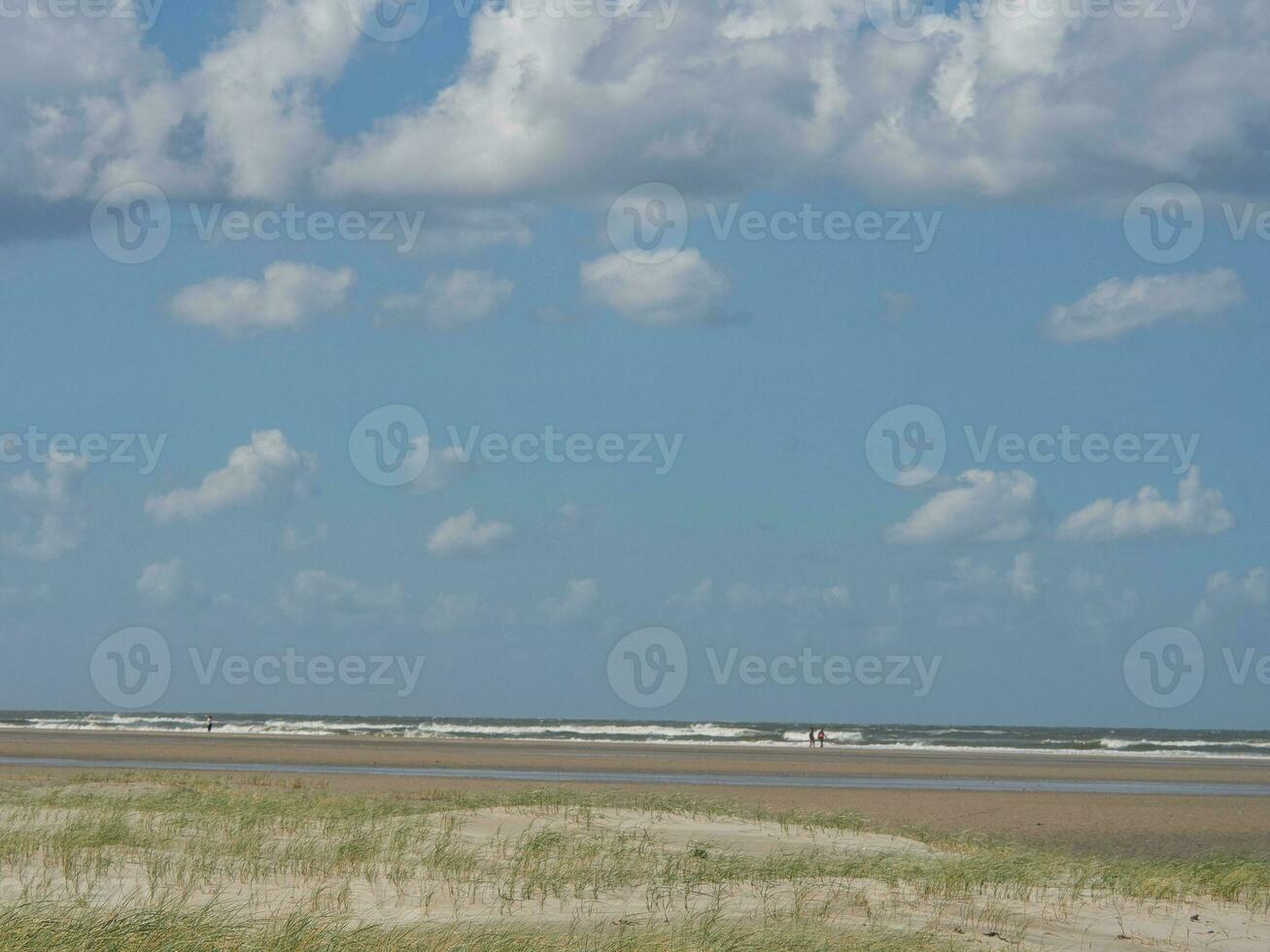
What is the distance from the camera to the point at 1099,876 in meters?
18.0

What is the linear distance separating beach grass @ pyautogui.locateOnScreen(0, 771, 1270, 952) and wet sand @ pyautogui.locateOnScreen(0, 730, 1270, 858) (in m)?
7.04

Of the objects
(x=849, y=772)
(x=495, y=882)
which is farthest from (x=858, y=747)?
(x=495, y=882)

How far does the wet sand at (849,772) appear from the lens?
3030 cm

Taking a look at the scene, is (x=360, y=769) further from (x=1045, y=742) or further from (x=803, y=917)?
(x=1045, y=742)

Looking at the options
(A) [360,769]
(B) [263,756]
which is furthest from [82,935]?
(B) [263,756]

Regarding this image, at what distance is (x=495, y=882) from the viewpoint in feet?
50.4

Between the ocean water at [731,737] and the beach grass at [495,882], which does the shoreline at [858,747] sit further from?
the beach grass at [495,882]

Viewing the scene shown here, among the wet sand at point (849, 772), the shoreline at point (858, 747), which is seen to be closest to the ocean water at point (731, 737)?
the shoreline at point (858, 747)

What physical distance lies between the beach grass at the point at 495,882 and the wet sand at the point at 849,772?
7039 millimetres

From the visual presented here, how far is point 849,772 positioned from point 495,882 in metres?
37.7

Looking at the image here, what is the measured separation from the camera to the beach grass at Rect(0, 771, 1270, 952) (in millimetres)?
11398

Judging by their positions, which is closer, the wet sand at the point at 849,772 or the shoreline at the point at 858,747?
the wet sand at the point at 849,772

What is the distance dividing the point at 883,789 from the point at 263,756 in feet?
92.4

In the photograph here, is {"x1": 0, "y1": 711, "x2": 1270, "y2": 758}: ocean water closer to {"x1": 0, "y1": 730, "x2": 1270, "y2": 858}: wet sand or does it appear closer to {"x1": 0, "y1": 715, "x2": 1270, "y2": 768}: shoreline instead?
{"x1": 0, "y1": 715, "x2": 1270, "y2": 768}: shoreline
